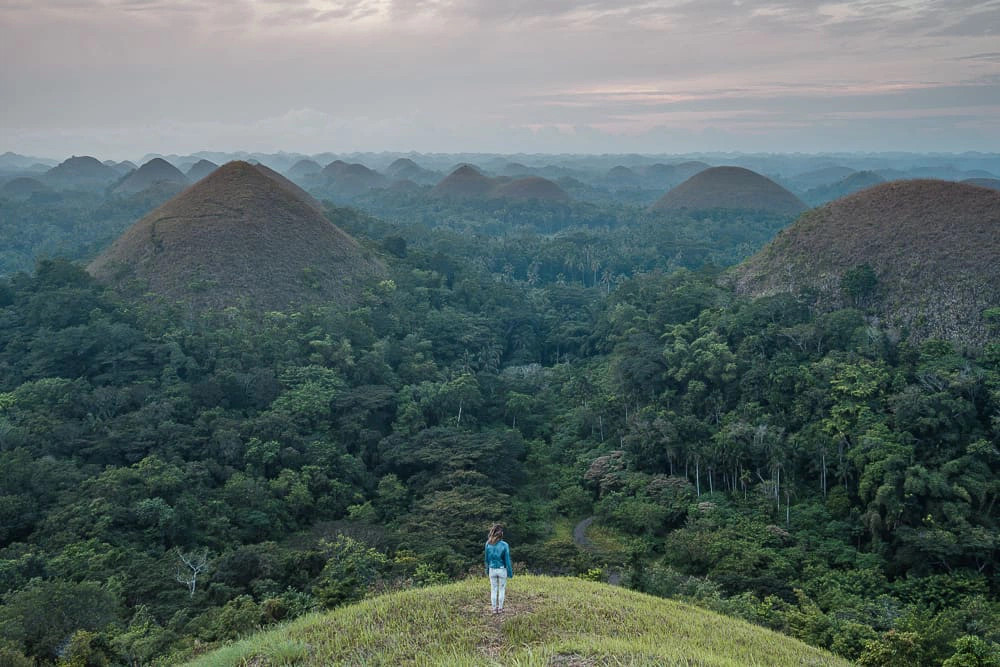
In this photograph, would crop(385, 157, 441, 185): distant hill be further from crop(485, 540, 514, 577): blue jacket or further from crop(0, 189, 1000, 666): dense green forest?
crop(485, 540, 514, 577): blue jacket

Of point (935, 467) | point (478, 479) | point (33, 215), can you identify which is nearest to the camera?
point (935, 467)

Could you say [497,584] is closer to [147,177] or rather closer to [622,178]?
[147,177]

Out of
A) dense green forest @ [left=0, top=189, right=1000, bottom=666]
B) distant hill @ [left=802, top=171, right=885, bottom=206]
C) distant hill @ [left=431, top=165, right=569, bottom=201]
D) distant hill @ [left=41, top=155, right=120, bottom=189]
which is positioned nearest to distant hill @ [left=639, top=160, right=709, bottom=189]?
distant hill @ [left=802, top=171, right=885, bottom=206]

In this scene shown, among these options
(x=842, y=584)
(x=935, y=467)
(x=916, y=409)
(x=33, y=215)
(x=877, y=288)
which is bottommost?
(x=842, y=584)

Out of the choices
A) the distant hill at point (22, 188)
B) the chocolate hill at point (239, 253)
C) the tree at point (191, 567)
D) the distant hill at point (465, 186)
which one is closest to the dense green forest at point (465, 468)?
the tree at point (191, 567)

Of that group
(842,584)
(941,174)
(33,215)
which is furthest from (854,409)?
(941,174)

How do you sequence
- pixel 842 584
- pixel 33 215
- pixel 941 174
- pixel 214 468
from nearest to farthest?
pixel 842 584 → pixel 214 468 → pixel 33 215 → pixel 941 174

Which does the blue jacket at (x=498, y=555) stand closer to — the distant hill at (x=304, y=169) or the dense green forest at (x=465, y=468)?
the dense green forest at (x=465, y=468)

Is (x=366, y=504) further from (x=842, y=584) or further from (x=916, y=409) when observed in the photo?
(x=916, y=409)
